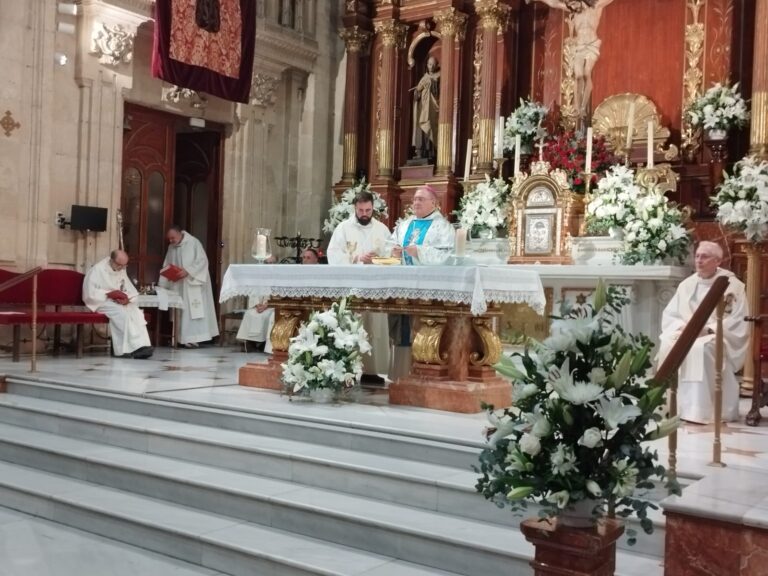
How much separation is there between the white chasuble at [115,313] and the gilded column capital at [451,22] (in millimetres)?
5174

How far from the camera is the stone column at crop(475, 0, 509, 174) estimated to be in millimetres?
11039

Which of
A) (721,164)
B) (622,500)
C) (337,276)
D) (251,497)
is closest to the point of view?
(622,500)

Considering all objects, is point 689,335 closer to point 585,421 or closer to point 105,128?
point 585,421

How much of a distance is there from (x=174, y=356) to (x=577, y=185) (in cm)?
496

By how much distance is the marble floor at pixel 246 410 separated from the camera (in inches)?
169

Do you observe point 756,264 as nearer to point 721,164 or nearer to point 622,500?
point 721,164

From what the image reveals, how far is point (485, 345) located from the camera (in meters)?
6.50

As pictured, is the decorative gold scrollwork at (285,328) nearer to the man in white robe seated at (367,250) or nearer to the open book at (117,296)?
the man in white robe seated at (367,250)

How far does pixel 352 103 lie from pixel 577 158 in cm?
367

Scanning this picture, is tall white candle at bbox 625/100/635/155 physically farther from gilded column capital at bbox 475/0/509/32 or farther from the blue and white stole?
the blue and white stole

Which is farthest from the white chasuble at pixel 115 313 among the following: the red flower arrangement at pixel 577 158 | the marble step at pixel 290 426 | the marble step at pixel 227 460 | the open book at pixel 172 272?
the red flower arrangement at pixel 577 158

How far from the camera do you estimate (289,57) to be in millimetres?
12531

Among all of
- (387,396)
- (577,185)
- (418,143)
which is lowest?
(387,396)

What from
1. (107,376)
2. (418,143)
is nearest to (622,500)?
(107,376)
